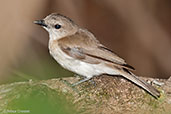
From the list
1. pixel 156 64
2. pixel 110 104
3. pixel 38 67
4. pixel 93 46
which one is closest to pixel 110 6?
pixel 156 64

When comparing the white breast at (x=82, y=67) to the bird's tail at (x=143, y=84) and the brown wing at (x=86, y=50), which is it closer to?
the brown wing at (x=86, y=50)

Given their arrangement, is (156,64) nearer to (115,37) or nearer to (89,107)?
(115,37)

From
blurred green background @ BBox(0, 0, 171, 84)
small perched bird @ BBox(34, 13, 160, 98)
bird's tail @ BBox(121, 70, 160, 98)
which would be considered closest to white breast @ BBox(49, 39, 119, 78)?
small perched bird @ BBox(34, 13, 160, 98)

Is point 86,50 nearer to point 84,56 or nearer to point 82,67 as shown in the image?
point 84,56

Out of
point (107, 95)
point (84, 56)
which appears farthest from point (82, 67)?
point (107, 95)

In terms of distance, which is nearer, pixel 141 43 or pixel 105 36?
pixel 141 43

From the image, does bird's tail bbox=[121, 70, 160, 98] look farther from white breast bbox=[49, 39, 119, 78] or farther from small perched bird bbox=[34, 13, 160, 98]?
white breast bbox=[49, 39, 119, 78]

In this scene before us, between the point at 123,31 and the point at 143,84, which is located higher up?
the point at 143,84

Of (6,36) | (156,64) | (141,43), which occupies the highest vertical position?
(6,36)
